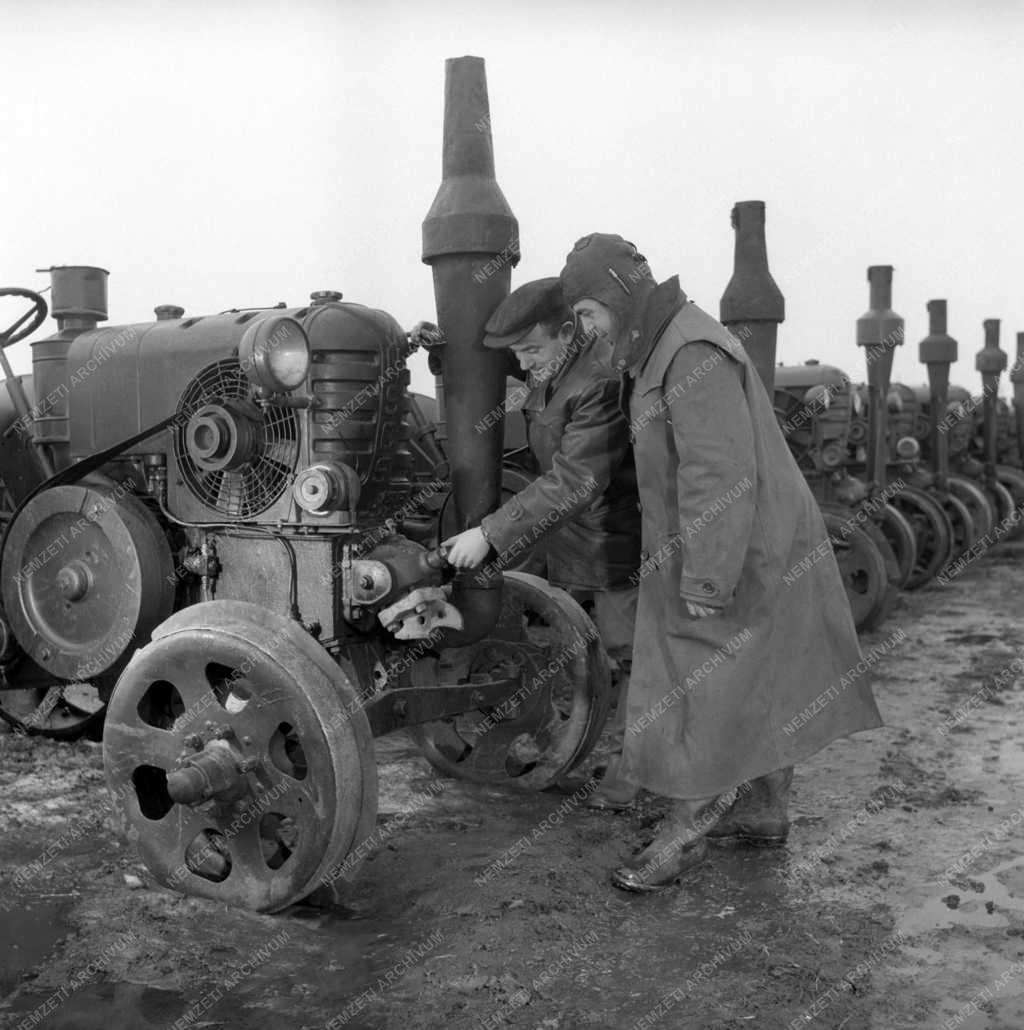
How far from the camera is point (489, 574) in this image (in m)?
3.04

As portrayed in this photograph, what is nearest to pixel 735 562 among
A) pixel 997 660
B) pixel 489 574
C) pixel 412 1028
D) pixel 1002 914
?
pixel 489 574

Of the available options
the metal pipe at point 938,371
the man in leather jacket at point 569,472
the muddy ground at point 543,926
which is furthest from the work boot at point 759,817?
the metal pipe at point 938,371

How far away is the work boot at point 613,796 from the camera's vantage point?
3.45 meters

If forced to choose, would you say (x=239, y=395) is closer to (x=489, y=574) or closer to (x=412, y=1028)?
(x=489, y=574)

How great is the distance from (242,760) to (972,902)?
69.3 inches

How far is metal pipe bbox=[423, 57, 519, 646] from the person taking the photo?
2.84m

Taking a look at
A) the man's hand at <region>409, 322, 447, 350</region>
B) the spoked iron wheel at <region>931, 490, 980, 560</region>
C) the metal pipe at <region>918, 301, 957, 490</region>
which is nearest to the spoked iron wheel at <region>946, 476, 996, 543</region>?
the spoked iron wheel at <region>931, 490, 980, 560</region>

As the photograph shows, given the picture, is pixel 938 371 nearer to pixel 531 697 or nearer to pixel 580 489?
pixel 531 697

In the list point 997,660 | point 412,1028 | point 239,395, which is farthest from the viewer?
point 997,660

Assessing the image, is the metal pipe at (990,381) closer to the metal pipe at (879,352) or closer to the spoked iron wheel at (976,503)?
the spoked iron wheel at (976,503)

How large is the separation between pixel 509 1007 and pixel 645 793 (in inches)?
56.3

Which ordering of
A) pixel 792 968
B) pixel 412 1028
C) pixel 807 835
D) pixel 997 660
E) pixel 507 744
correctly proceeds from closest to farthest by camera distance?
pixel 412 1028
pixel 792 968
pixel 807 835
pixel 507 744
pixel 997 660

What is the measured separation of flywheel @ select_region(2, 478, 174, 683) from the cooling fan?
0.79 ft

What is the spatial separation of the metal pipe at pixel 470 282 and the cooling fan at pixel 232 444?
1.43 feet
